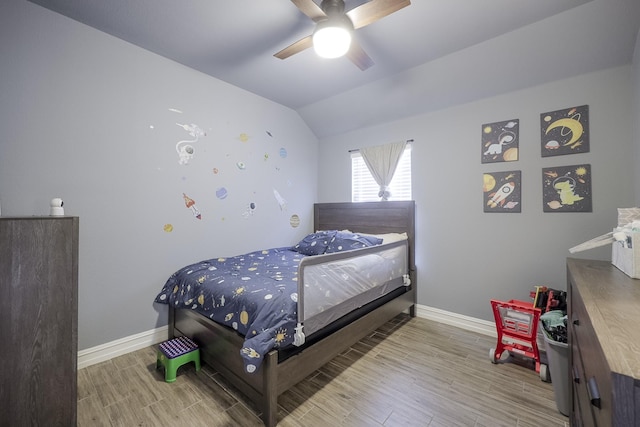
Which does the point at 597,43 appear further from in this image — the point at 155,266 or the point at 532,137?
the point at 155,266

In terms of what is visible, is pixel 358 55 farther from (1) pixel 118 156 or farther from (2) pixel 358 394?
(2) pixel 358 394

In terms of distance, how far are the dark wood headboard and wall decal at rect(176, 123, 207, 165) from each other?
1897mm

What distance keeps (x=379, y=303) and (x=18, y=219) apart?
8.03 ft

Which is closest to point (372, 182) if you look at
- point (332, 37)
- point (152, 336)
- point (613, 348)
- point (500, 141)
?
point (500, 141)

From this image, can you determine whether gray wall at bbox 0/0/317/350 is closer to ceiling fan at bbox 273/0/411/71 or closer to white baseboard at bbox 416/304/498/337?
ceiling fan at bbox 273/0/411/71

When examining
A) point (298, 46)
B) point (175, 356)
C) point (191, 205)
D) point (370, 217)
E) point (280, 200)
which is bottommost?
point (175, 356)

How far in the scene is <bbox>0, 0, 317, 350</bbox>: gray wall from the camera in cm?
181

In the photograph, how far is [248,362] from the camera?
4.52 ft

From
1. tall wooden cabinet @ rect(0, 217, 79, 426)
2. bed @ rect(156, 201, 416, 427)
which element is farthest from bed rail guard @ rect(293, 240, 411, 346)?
tall wooden cabinet @ rect(0, 217, 79, 426)

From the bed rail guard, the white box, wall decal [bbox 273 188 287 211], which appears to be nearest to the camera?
Result: the white box

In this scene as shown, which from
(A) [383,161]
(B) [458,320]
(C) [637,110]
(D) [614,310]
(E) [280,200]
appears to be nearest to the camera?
(D) [614,310]

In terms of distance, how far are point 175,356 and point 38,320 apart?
0.85 metres

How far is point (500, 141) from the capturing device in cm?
252

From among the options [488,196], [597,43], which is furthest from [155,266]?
[597,43]
